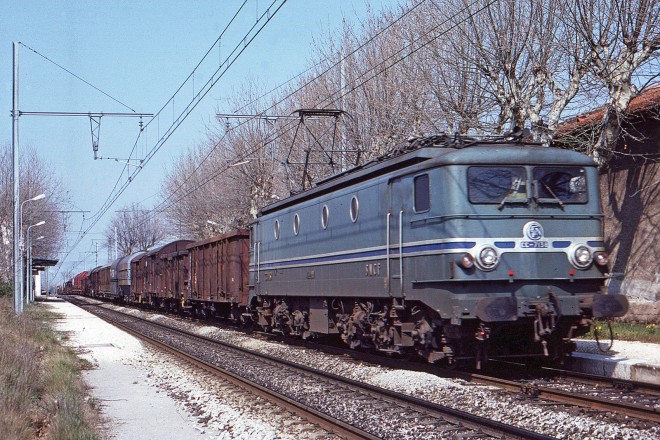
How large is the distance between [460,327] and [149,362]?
8368 millimetres

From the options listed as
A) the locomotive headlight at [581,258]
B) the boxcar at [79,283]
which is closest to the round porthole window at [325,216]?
the locomotive headlight at [581,258]

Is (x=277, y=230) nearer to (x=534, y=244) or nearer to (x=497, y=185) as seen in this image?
(x=497, y=185)

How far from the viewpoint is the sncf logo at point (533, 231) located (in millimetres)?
11656

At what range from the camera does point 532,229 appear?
38.4ft

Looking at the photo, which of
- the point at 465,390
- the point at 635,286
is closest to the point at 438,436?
the point at 465,390

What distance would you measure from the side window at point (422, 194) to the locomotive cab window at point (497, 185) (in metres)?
0.75

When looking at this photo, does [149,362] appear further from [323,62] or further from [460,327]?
[323,62]

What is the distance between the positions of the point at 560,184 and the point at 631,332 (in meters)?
6.32

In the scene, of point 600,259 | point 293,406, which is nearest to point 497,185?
point 600,259

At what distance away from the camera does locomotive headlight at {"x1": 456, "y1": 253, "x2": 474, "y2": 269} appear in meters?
11.3

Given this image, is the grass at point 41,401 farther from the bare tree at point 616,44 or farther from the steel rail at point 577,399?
the bare tree at point 616,44

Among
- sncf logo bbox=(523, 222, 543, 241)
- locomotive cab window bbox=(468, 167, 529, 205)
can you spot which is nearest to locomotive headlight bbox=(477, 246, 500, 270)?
sncf logo bbox=(523, 222, 543, 241)

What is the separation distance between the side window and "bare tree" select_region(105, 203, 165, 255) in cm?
9102

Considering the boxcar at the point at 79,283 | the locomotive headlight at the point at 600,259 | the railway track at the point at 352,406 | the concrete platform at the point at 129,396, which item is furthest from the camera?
the boxcar at the point at 79,283
